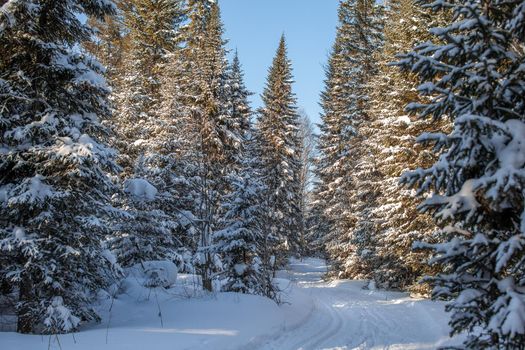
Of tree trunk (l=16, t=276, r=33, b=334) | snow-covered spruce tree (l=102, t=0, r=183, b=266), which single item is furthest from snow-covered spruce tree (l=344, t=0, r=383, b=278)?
tree trunk (l=16, t=276, r=33, b=334)

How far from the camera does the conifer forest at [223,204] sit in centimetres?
479

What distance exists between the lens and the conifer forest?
4789 mm

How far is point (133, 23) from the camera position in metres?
25.8

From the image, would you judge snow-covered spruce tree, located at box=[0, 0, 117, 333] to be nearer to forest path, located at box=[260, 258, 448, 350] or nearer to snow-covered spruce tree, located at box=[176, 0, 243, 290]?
forest path, located at box=[260, 258, 448, 350]

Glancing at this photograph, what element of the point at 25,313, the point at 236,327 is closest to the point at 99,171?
the point at 25,313

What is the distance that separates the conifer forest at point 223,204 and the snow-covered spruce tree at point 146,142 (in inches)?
4.6

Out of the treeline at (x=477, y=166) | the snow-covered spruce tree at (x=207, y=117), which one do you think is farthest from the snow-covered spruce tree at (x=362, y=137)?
the treeline at (x=477, y=166)

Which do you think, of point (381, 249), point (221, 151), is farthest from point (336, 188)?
point (221, 151)

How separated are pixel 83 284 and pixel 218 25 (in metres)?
17.3

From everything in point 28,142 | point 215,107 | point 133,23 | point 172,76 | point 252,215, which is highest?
point 133,23

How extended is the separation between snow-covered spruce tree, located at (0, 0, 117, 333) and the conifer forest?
0.04 meters

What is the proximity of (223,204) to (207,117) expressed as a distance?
15.9 ft

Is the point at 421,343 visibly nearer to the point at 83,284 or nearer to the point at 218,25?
the point at 83,284

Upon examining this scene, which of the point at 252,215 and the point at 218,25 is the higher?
the point at 218,25
